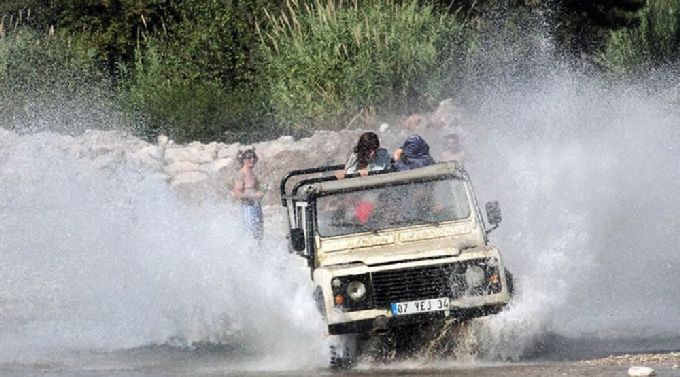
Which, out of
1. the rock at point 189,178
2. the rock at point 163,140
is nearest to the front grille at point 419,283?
the rock at point 189,178

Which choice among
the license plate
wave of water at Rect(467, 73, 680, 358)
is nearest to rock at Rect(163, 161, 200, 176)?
wave of water at Rect(467, 73, 680, 358)

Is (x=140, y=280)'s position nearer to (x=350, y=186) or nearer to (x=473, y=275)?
(x=350, y=186)

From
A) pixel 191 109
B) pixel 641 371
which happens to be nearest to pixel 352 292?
pixel 641 371

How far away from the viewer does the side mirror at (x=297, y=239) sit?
47.3ft

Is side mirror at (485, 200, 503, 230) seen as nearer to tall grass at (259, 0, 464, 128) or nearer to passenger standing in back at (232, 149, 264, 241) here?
passenger standing in back at (232, 149, 264, 241)

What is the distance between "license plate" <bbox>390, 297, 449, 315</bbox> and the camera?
44.8 ft

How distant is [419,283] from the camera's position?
1368 centimetres

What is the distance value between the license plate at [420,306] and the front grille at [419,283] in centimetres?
3

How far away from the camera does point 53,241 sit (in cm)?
2309

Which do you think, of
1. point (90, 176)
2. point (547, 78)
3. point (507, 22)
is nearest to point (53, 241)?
point (90, 176)

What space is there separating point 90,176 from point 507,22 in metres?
9.74

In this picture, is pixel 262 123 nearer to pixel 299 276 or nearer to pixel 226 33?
pixel 226 33

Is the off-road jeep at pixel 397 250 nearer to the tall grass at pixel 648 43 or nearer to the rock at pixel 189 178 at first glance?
the rock at pixel 189 178

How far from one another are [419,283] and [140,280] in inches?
231
